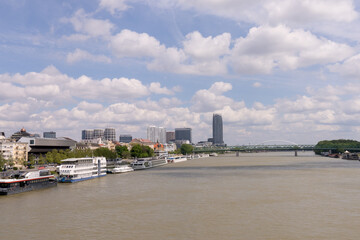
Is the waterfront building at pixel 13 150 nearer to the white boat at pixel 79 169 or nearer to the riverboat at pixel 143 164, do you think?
the riverboat at pixel 143 164

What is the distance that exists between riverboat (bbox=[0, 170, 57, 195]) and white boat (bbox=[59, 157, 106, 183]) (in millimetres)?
6182

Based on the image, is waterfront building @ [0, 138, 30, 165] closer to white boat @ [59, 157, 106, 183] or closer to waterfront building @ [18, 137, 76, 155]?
waterfront building @ [18, 137, 76, 155]

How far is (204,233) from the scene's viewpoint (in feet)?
105

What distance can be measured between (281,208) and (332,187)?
2533cm

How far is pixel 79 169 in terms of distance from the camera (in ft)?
273

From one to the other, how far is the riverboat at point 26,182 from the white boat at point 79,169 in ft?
20.3

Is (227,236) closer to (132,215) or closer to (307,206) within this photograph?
(132,215)

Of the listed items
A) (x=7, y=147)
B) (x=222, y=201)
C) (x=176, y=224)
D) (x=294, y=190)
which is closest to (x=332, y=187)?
(x=294, y=190)

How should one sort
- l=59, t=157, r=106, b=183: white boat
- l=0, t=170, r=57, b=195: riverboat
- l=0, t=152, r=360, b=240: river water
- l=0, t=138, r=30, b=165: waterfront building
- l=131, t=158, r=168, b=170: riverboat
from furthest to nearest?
l=0, t=138, r=30, b=165: waterfront building → l=131, t=158, r=168, b=170: riverboat → l=59, t=157, r=106, b=183: white boat → l=0, t=170, r=57, b=195: riverboat → l=0, t=152, r=360, b=240: river water

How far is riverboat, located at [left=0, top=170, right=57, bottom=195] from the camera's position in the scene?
58.4 meters

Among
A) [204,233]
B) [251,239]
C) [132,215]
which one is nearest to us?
[251,239]

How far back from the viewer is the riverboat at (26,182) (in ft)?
191

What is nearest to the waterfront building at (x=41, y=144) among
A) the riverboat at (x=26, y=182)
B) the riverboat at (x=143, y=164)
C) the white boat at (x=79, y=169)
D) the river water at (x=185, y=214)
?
the riverboat at (x=143, y=164)

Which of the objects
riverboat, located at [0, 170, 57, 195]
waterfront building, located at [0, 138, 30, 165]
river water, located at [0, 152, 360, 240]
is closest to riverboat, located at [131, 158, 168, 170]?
waterfront building, located at [0, 138, 30, 165]
